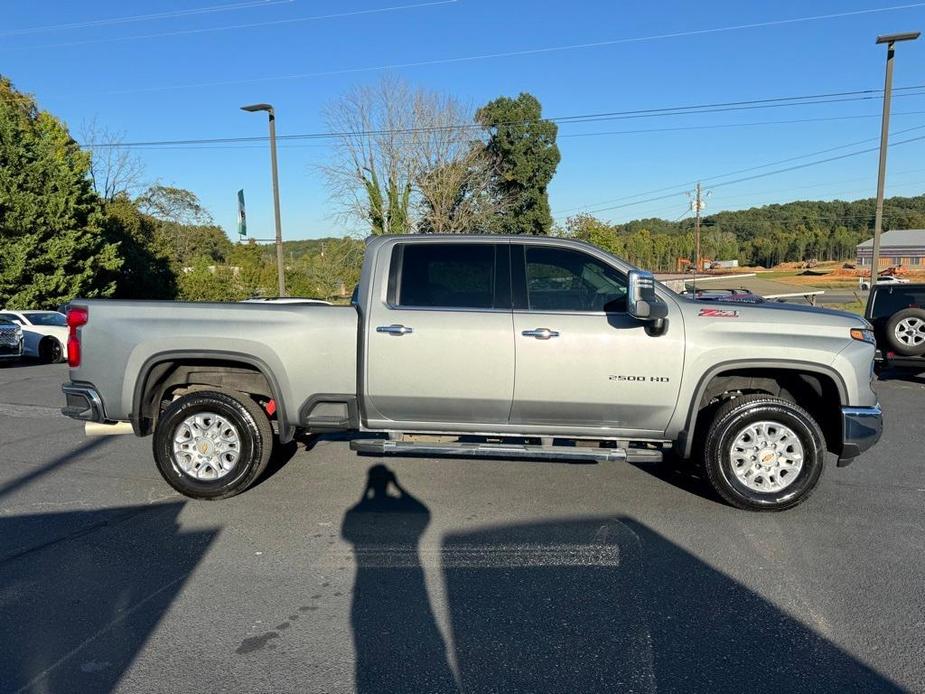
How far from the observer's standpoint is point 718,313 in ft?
16.7

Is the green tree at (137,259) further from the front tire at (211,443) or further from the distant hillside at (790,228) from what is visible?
the distant hillside at (790,228)

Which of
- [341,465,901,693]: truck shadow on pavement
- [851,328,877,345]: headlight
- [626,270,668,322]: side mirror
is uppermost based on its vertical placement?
[626,270,668,322]: side mirror

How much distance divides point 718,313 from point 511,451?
1.85m

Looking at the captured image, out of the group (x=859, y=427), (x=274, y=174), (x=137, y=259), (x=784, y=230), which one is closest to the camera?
(x=859, y=427)

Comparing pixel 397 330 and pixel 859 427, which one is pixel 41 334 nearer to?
pixel 397 330

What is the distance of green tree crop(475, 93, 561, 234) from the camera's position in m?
43.8

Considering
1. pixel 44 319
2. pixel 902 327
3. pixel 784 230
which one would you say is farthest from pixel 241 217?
pixel 784 230

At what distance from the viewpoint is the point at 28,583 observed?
3941mm

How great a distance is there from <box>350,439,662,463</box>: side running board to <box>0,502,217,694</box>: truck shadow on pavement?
Answer: 1314 mm

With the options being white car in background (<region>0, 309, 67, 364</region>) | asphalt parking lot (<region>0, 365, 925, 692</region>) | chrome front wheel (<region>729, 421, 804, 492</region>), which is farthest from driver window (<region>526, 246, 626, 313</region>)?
white car in background (<region>0, 309, 67, 364</region>)

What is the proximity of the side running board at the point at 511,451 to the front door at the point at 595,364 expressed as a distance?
7.5 inches

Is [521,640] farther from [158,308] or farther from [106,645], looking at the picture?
[158,308]

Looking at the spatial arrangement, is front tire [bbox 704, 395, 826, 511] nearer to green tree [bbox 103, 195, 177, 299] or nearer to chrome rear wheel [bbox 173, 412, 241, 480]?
chrome rear wheel [bbox 173, 412, 241, 480]

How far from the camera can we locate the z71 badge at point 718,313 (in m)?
5.06
